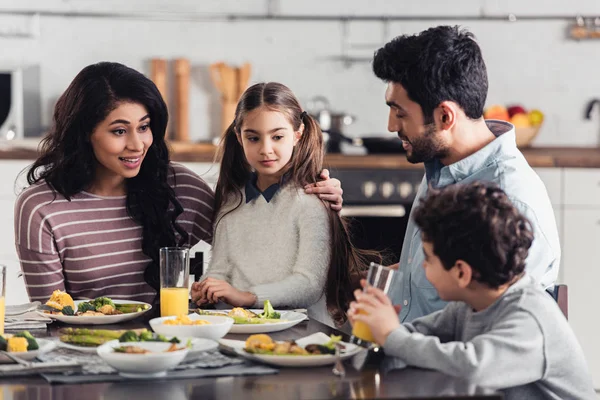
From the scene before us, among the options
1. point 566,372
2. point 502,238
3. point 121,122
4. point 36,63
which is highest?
point 36,63

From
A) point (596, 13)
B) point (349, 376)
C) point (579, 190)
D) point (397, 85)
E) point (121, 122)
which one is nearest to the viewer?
point (349, 376)

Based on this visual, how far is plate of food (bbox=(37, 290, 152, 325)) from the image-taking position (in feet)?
6.51

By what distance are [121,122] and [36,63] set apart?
2.79 metres

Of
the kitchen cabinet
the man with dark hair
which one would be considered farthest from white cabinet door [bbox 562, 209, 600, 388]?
the man with dark hair

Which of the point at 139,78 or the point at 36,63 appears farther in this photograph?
the point at 36,63

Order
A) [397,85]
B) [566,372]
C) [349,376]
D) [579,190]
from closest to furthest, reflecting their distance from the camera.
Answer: [349,376], [566,372], [397,85], [579,190]

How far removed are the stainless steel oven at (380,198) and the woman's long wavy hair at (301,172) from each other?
1635 mm

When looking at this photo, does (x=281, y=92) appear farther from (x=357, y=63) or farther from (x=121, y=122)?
(x=357, y=63)

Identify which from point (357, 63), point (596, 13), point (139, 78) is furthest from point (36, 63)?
point (596, 13)

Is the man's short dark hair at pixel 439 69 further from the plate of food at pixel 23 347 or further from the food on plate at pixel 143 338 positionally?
the plate of food at pixel 23 347

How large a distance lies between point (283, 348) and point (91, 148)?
116cm

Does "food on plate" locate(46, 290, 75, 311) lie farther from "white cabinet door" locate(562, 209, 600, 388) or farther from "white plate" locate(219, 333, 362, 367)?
"white cabinet door" locate(562, 209, 600, 388)

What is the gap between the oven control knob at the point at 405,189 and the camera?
4.41 meters

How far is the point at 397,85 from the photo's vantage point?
2.30 m
